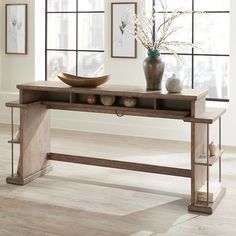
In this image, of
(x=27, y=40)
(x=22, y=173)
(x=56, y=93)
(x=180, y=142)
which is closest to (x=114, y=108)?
(x=56, y=93)

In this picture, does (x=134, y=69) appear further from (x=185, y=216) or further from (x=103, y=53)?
(x=185, y=216)

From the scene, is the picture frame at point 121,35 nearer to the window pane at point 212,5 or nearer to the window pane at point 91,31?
the window pane at point 91,31

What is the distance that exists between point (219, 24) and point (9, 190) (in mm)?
3816

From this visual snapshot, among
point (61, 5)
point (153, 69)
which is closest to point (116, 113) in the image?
point (153, 69)

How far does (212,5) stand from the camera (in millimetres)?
7184

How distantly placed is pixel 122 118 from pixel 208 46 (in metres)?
1.54

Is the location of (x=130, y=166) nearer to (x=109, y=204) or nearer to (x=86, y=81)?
(x=109, y=204)

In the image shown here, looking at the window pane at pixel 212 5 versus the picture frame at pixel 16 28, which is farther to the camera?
the picture frame at pixel 16 28

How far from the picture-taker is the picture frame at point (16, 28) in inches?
320

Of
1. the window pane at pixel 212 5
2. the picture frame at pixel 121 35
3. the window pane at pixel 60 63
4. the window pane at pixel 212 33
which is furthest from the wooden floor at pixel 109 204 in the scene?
the window pane at pixel 60 63

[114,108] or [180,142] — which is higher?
[114,108]

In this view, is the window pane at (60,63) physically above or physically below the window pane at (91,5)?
below

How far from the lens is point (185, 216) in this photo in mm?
4246

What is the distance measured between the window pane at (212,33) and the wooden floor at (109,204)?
1673 mm
